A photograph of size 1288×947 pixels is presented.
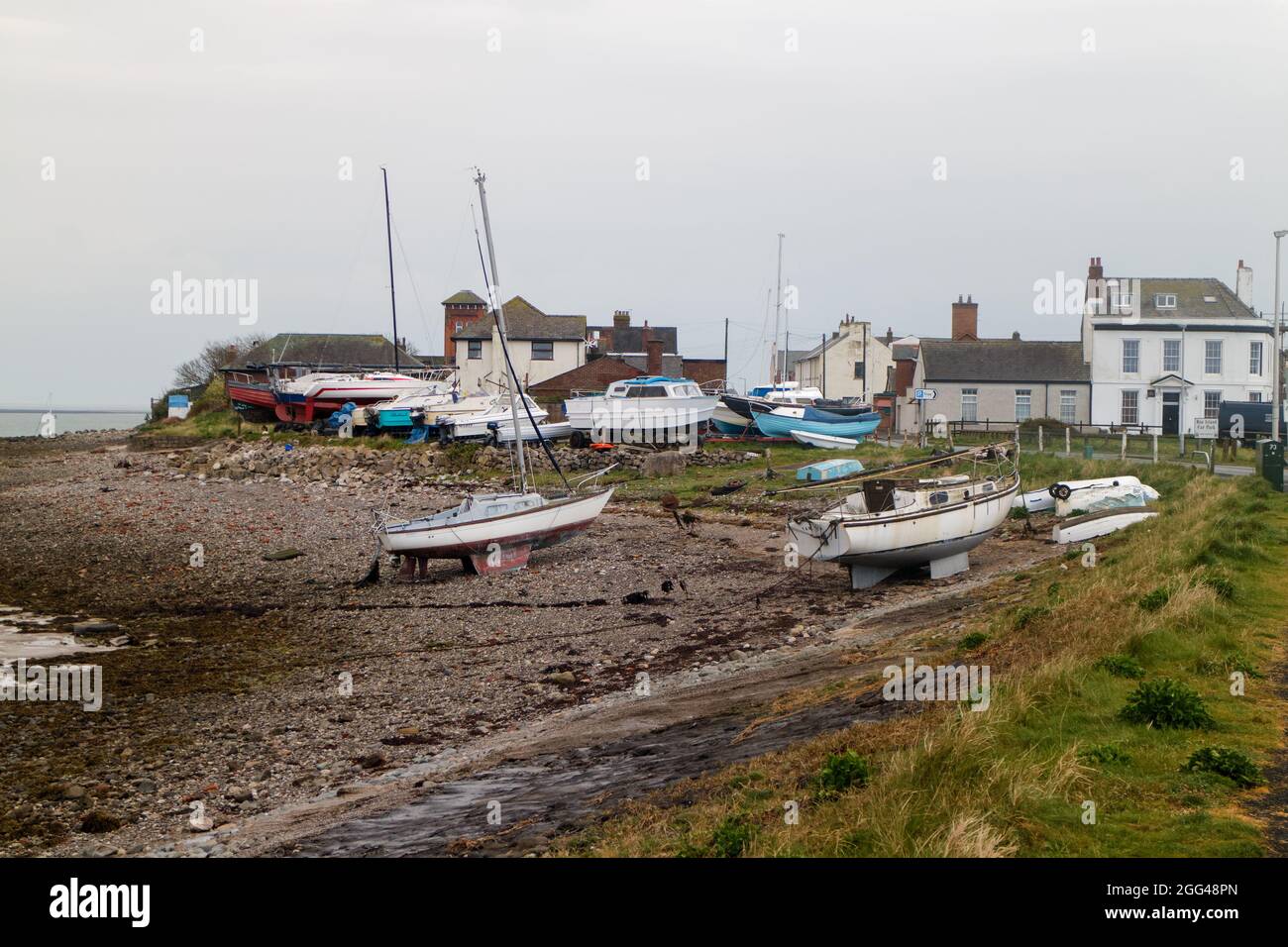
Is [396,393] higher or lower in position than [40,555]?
higher

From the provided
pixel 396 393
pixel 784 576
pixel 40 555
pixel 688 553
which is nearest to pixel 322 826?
pixel 784 576

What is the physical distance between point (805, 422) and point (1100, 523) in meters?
28.1

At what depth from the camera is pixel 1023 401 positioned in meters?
63.5

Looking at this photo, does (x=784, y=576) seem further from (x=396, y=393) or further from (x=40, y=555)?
(x=396, y=393)

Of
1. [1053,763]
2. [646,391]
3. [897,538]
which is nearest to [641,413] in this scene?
[646,391]

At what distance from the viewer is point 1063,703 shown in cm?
1097

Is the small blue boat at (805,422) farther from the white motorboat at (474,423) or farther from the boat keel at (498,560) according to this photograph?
the boat keel at (498,560)

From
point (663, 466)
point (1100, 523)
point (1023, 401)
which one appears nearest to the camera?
point (1100, 523)

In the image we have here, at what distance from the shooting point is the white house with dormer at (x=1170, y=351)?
197ft

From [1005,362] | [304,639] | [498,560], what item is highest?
[1005,362]

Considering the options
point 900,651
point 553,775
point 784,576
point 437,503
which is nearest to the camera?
point 553,775

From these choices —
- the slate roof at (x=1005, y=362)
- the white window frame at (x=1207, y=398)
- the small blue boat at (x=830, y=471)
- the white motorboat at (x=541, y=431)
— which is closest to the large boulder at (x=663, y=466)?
the small blue boat at (x=830, y=471)

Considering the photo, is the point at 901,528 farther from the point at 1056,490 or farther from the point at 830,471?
the point at 830,471
